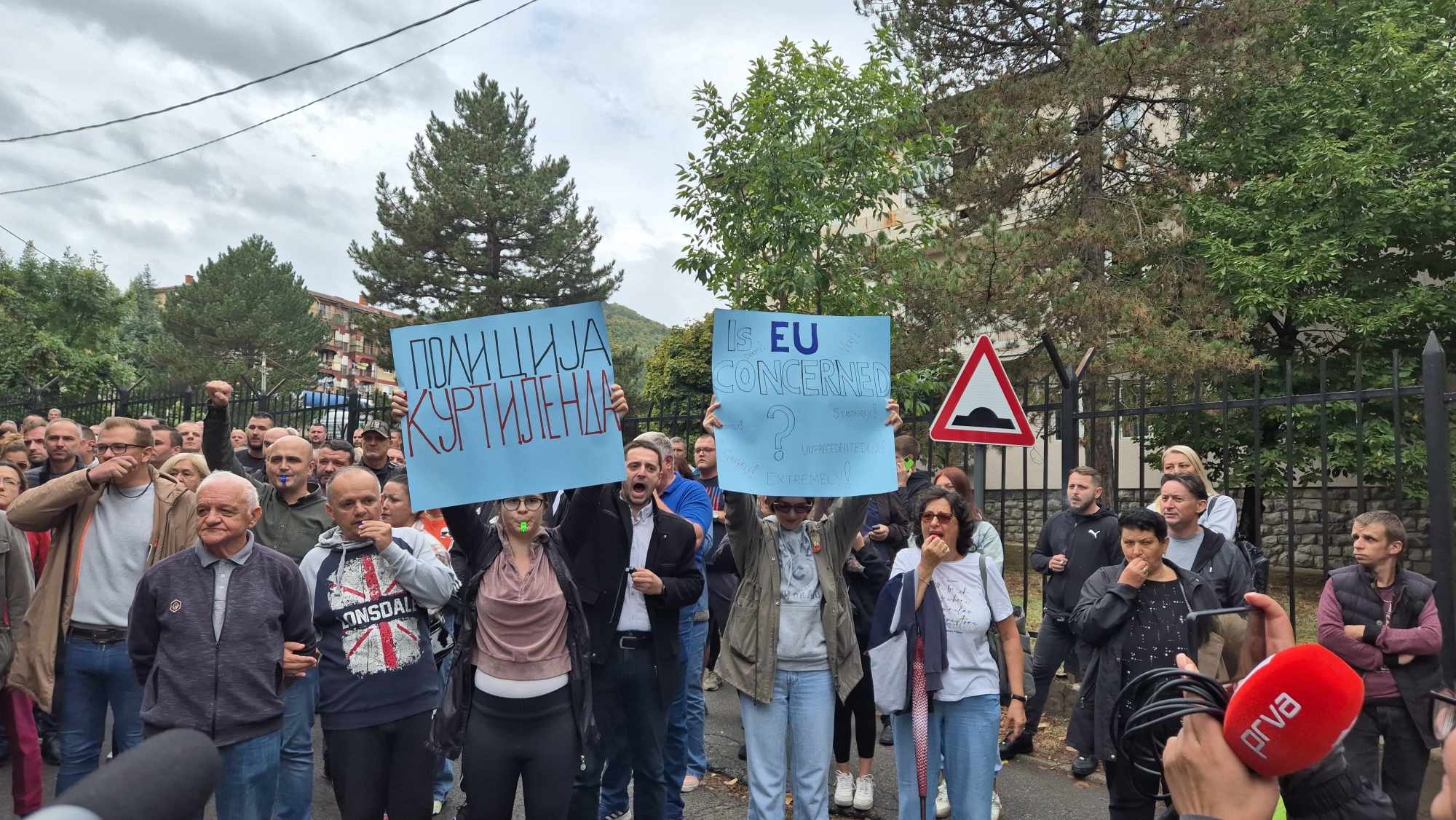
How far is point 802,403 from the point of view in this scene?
4.73 metres

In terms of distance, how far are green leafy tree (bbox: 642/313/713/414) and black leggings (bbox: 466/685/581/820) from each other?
24462mm

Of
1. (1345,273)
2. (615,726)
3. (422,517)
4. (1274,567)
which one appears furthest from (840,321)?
(1274,567)

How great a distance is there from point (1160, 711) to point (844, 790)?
430 centimetres

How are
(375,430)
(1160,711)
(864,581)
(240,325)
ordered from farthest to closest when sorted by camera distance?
(240,325), (375,430), (864,581), (1160,711)

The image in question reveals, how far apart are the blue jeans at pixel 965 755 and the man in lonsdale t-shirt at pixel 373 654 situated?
2086 millimetres

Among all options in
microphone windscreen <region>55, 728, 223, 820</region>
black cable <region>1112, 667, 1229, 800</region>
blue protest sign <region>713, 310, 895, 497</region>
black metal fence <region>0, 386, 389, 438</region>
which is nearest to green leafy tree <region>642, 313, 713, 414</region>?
black metal fence <region>0, 386, 389, 438</region>

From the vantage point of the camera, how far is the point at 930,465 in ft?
24.6

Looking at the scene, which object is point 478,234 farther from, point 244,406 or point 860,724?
point 860,724

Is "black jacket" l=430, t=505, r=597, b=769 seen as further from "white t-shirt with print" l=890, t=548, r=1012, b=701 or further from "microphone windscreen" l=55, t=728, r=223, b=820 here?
"microphone windscreen" l=55, t=728, r=223, b=820

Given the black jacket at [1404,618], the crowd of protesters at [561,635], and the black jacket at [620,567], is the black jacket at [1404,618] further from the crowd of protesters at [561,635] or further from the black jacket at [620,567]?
the black jacket at [620,567]

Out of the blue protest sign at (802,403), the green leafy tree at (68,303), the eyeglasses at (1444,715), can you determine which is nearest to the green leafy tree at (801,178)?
the blue protest sign at (802,403)

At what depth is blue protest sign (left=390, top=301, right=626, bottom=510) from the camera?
4242 mm

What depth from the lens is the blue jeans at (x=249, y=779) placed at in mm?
3859

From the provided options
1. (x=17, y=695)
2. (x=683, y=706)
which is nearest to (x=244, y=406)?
(x=17, y=695)
